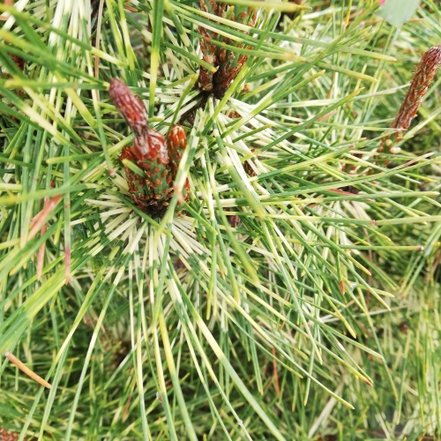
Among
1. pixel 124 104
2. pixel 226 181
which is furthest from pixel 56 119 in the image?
pixel 226 181

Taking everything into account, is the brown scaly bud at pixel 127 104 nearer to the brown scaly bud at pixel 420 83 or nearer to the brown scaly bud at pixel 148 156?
the brown scaly bud at pixel 148 156

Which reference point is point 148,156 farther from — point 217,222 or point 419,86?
point 419,86

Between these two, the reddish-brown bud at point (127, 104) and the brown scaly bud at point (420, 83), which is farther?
the brown scaly bud at point (420, 83)

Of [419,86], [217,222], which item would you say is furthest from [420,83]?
[217,222]

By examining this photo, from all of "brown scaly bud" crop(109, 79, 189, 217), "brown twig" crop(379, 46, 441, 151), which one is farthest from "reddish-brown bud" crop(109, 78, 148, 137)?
"brown twig" crop(379, 46, 441, 151)

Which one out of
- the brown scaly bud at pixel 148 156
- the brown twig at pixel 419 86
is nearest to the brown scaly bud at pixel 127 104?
the brown scaly bud at pixel 148 156

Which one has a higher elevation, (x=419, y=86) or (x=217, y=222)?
(x=419, y=86)
